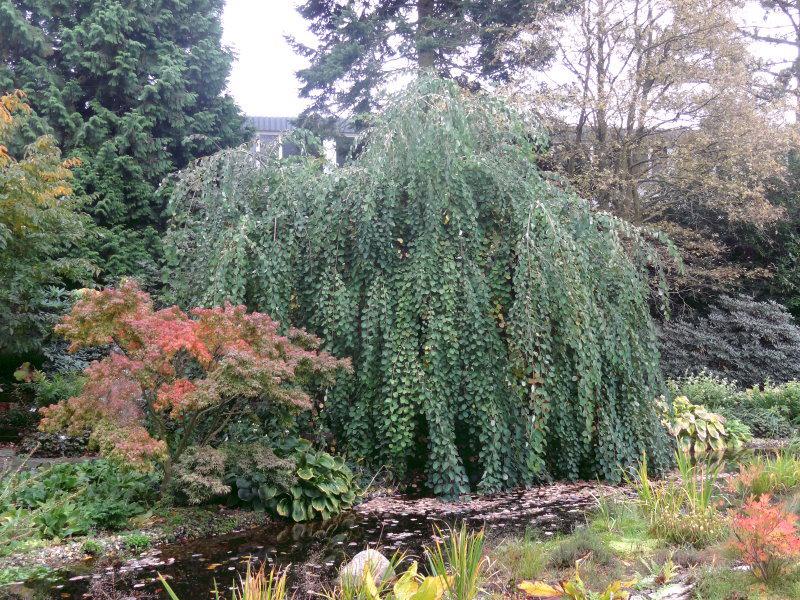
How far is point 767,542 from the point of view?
2838 mm

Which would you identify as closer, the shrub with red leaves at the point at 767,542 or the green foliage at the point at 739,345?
the shrub with red leaves at the point at 767,542

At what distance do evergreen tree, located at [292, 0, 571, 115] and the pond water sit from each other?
928 cm

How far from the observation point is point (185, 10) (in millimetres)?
12391

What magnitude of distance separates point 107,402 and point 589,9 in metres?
9.49

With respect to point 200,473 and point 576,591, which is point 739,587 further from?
point 200,473

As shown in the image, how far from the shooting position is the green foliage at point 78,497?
4441 mm

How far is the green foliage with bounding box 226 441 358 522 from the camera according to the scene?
508 cm

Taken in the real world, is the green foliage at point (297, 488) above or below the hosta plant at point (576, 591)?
below

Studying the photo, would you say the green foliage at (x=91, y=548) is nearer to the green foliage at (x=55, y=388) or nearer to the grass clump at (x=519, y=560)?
the grass clump at (x=519, y=560)

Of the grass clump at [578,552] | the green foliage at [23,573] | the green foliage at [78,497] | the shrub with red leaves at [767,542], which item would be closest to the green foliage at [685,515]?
the grass clump at [578,552]

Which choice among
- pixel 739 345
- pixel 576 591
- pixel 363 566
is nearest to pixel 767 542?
pixel 576 591

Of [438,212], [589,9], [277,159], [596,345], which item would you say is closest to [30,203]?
[277,159]

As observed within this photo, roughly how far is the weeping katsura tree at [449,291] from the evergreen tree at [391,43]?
7.31 meters

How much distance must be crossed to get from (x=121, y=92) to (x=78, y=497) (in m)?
9.03
